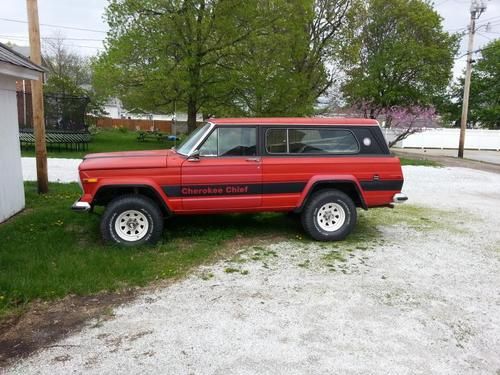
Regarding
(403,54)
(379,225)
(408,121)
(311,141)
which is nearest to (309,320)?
(311,141)

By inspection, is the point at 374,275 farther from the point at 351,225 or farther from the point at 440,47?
the point at 440,47

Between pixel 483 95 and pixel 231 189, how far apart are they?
1894 inches

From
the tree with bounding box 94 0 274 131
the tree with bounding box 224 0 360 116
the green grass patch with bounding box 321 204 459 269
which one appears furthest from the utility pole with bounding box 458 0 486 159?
the green grass patch with bounding box 321 204 459 269

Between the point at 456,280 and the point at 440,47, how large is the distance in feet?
115

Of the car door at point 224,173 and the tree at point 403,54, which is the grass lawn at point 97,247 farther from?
the tree at point 403,54

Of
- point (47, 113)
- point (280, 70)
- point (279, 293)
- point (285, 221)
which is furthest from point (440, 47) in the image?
point (279, 293)

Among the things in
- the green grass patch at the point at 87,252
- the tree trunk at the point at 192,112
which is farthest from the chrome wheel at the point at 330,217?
the tree trunk at the point at 192,112

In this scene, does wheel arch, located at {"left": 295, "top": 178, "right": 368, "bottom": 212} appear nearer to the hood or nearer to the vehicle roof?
the vehicle roof

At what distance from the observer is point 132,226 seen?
5.64 m

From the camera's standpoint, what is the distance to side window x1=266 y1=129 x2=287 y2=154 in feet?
19.6

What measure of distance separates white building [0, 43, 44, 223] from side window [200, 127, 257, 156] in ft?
10.8

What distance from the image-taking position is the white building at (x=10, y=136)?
6.77 meters

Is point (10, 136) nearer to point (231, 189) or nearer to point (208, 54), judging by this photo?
point (231, 189)

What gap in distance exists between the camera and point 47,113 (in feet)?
61.3
